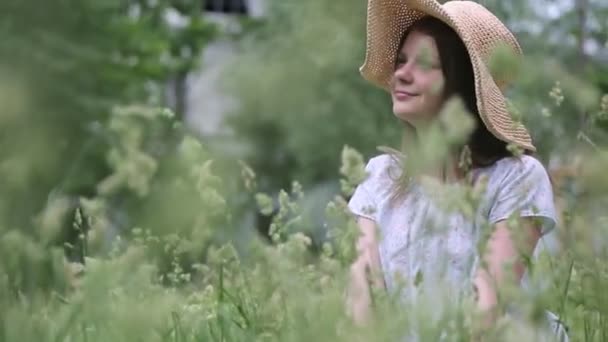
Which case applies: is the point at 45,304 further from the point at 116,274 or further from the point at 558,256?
the point at 116,274

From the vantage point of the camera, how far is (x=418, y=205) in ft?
8.63

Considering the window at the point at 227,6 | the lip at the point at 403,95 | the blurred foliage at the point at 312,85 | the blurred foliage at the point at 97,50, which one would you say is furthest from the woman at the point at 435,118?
the window at the point at 227,6

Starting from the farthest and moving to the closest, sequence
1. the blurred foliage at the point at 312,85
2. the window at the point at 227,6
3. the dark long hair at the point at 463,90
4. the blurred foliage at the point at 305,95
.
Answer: the window at the point at 227,6, the blurred foliage at the point at 305,95, the blurred foliage at the point at 312,85, the dark long hair at the point at 463,90

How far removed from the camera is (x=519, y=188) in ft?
7.98

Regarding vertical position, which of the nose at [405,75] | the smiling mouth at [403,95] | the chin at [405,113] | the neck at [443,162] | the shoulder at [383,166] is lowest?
the shoulder at [383,166]

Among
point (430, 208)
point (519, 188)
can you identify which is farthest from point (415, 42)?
point (430, 208)

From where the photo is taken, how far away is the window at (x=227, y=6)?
22641 millimetres

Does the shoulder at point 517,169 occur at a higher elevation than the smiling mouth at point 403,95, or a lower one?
lower

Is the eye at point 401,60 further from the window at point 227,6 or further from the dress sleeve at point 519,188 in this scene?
the window at point 227,6

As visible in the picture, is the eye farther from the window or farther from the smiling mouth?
the window

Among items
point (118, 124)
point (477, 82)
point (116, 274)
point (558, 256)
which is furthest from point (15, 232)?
point (477, 82)

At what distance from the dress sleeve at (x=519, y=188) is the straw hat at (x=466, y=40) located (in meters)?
0.04

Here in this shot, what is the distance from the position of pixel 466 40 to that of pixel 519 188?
37cm

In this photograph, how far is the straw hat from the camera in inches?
104
